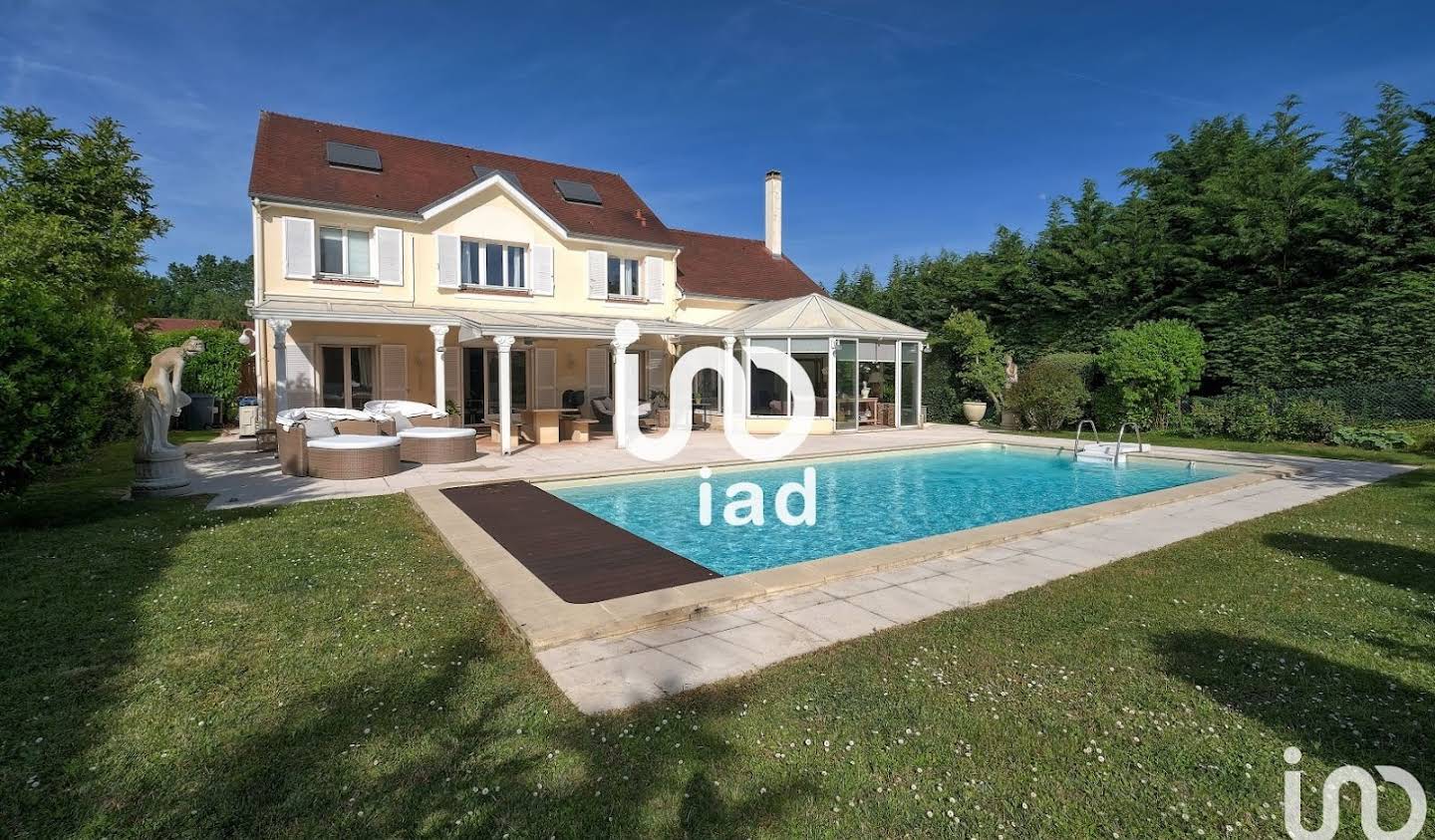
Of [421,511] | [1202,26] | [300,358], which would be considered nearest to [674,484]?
[421,511]

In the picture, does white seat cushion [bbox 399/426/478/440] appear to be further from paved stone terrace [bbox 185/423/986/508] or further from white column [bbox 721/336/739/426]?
white column [bbox 721/336/739/426]

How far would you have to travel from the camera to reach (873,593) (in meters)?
5.20

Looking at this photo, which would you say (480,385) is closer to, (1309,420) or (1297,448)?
(1297,448)

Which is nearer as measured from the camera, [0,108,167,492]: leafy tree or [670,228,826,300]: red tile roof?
[0,108,167,492]: leafy tree

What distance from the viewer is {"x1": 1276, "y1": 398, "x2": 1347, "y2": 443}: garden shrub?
1512 cm

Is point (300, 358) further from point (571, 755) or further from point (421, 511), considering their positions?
point (571, 755)

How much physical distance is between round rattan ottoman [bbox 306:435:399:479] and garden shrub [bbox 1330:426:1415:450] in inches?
769

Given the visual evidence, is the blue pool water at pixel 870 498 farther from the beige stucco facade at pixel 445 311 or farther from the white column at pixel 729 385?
the white column at pixel 729 385

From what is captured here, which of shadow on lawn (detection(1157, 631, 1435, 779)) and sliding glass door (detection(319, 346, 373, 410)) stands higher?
sliding glass door (detection(319, 346, 373, 410))

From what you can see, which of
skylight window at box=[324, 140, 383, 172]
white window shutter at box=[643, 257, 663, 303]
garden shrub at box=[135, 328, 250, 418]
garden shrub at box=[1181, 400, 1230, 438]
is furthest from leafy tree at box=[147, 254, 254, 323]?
garden shrub at box=[1181, 400, 1230, 438]

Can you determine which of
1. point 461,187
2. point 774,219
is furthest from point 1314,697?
point 774,219

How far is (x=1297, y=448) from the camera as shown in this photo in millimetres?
14391

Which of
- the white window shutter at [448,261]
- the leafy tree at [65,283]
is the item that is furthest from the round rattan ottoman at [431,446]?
the white window shutter at [448,261]

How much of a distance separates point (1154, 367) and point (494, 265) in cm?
1743
